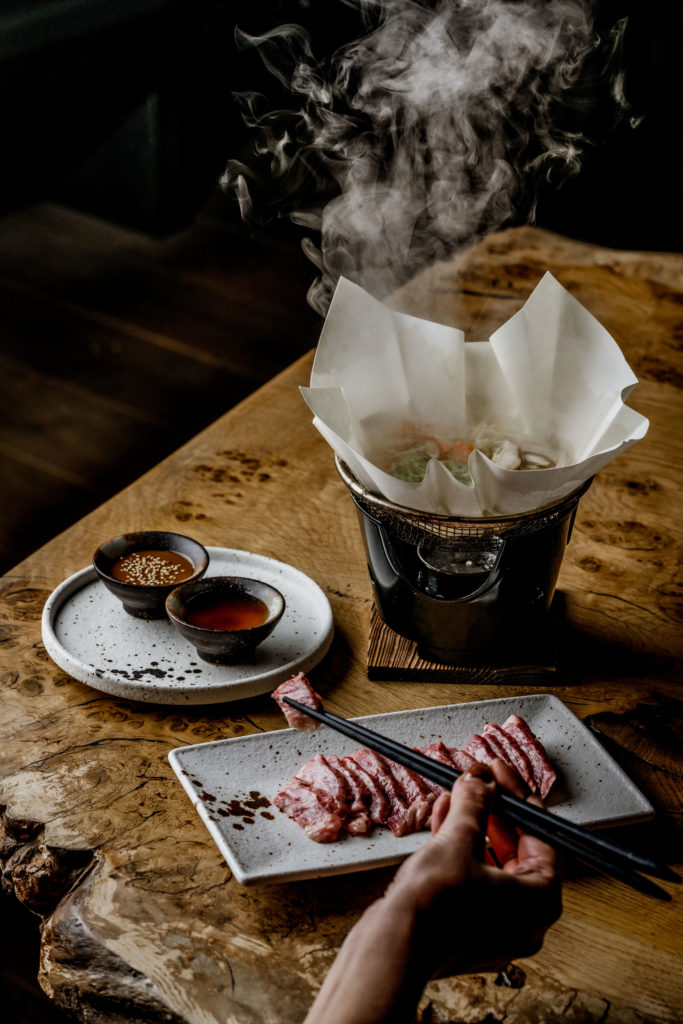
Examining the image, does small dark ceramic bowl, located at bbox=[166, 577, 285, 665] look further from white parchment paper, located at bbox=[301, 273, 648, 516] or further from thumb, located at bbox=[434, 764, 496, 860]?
thumb, located at bbox=[434, 764, 496, 860]

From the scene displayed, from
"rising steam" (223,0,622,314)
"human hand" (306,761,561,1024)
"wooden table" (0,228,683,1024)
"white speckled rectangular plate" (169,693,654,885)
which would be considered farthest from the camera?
"rising steam" (223,0,622,314)

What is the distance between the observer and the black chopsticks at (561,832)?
3.48 ft

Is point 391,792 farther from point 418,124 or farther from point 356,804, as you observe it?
point 418,124

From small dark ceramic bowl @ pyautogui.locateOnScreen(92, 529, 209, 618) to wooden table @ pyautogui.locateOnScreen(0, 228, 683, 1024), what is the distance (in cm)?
16

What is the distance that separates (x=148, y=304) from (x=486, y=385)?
9.96 ft

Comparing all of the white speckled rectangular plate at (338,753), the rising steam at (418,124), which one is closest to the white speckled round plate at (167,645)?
the white speckled rectangular plate at (338,753)

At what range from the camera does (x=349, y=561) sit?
78.6 inches

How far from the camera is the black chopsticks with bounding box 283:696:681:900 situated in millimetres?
1060

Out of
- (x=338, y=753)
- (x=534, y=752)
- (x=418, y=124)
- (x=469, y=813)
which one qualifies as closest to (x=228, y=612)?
(x=338, y=753)

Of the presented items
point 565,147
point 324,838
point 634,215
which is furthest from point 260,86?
point 324,838

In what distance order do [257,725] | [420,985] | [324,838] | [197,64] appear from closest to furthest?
[420,985], [324,838], [257,725], [197,64]

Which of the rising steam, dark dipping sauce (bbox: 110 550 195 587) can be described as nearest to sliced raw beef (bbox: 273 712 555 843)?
dark dipping sauce (bbox: 110 550 195 587)

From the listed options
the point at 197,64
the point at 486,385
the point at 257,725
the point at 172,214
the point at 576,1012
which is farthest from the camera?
the point at 172,214

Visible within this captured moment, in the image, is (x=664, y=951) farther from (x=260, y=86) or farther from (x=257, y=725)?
(x=260, y=86)
